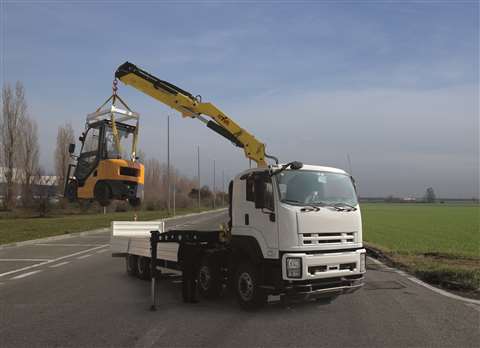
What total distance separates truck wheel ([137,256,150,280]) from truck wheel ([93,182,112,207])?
150 cm

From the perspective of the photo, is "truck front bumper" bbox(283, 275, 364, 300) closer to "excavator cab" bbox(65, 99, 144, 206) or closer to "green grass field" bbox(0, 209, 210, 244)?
"excavator cab" bbox(65, 99, 144, 206)

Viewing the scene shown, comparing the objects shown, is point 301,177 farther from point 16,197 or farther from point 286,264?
point 16,197

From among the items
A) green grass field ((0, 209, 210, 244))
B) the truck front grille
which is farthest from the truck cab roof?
green grass field ((0, 209, 210, 244))

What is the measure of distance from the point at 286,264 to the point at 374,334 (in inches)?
58.1

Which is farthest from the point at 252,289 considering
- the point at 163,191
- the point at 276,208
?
the point at 163,191

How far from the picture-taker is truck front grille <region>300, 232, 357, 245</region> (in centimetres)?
685

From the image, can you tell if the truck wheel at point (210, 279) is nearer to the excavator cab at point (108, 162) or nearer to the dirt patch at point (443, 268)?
the excavator cab at point (108, 162)

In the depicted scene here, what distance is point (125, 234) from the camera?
11516mm

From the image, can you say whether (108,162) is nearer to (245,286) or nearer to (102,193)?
(102,193)

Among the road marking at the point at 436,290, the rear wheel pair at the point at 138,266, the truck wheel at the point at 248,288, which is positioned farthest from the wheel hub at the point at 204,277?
the road marking at the point at 436,290

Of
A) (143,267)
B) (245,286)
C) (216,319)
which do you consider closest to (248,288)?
(245,286)

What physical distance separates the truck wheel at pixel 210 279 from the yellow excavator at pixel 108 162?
105 inches

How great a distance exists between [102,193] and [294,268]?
481 cm

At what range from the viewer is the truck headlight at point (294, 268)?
6.66 meters
